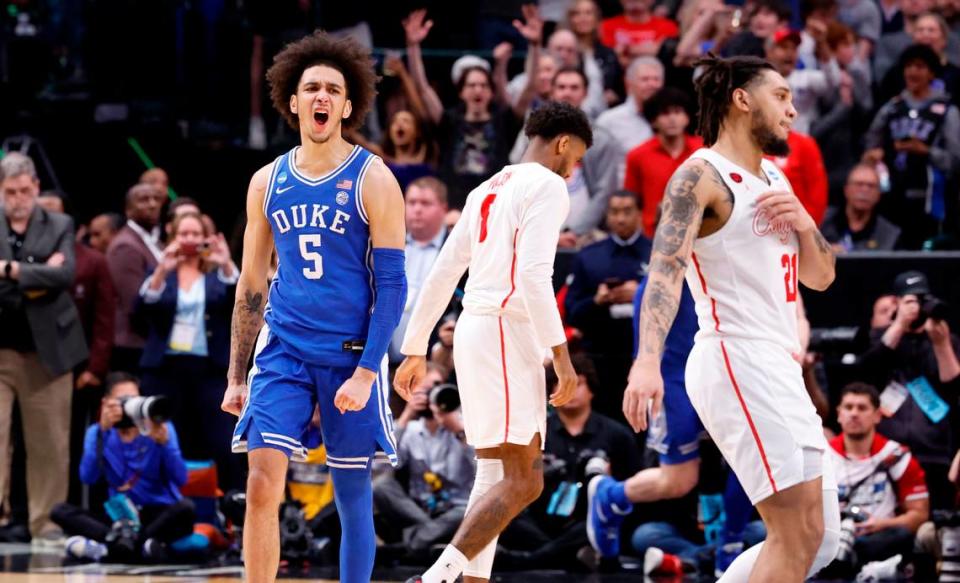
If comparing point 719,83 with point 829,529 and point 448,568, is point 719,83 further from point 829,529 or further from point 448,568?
point 448,568

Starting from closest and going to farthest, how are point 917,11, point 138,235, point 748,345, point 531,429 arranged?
point 748,345, point 531,429, point 138,235, point 917,11

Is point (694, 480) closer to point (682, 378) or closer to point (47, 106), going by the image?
point (682, 378)

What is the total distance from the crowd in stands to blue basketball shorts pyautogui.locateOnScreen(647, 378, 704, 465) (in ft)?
0.58

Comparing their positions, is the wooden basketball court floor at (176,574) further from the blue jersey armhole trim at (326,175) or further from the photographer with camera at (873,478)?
the blue jersey armhole trim at (326,175)

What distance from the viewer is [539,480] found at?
6.81 meters

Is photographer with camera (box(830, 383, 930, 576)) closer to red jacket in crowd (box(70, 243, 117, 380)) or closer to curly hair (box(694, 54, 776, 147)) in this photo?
curly hair (box(694, 54, 776, 147))

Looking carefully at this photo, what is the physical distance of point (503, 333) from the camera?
6.76 m

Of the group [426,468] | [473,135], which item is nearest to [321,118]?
[426,468]

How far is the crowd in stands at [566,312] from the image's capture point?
9422mm

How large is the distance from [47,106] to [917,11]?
23.6 ft

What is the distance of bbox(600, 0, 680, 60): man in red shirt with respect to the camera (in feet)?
42.4

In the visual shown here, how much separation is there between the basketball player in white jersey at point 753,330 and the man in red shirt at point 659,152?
5.19 metres

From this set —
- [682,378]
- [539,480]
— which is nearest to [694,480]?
[682,378]

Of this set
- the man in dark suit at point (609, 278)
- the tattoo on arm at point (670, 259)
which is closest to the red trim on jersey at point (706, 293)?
the tattoo on arm at point (670, 259)
